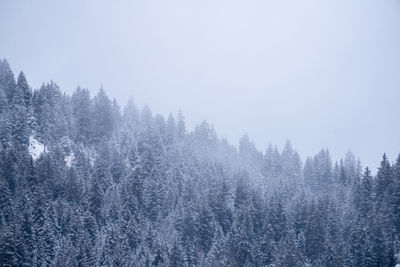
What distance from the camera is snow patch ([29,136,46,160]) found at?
290 ft

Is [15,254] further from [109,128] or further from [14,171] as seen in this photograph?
[109,128]

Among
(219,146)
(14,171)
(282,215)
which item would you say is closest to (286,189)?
(282,215)

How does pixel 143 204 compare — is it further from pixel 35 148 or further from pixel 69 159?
pixel 35 148

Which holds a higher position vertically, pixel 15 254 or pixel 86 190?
pixel 86 190

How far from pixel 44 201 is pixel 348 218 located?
70.4 metres

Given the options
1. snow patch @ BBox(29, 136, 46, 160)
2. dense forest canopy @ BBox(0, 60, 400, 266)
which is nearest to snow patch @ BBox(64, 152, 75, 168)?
dense forest canopy @ BBox(0, 60, 400, 266)

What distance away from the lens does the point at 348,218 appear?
86125mm

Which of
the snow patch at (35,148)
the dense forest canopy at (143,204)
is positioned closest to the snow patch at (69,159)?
the dense forest canopy at (143,204)

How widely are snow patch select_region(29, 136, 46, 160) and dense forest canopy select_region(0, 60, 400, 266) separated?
0.36 meters

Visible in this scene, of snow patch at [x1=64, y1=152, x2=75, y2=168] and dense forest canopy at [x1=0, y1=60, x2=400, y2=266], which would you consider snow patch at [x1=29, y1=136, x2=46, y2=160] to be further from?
snow patch at [x1=64, y1=152, x2=75, y2=168]

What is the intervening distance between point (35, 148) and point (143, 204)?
31.9m

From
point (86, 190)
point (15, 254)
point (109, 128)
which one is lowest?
point (15, 254)

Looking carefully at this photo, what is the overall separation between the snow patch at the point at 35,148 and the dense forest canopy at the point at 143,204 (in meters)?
0.36

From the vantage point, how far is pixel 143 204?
291 feet
